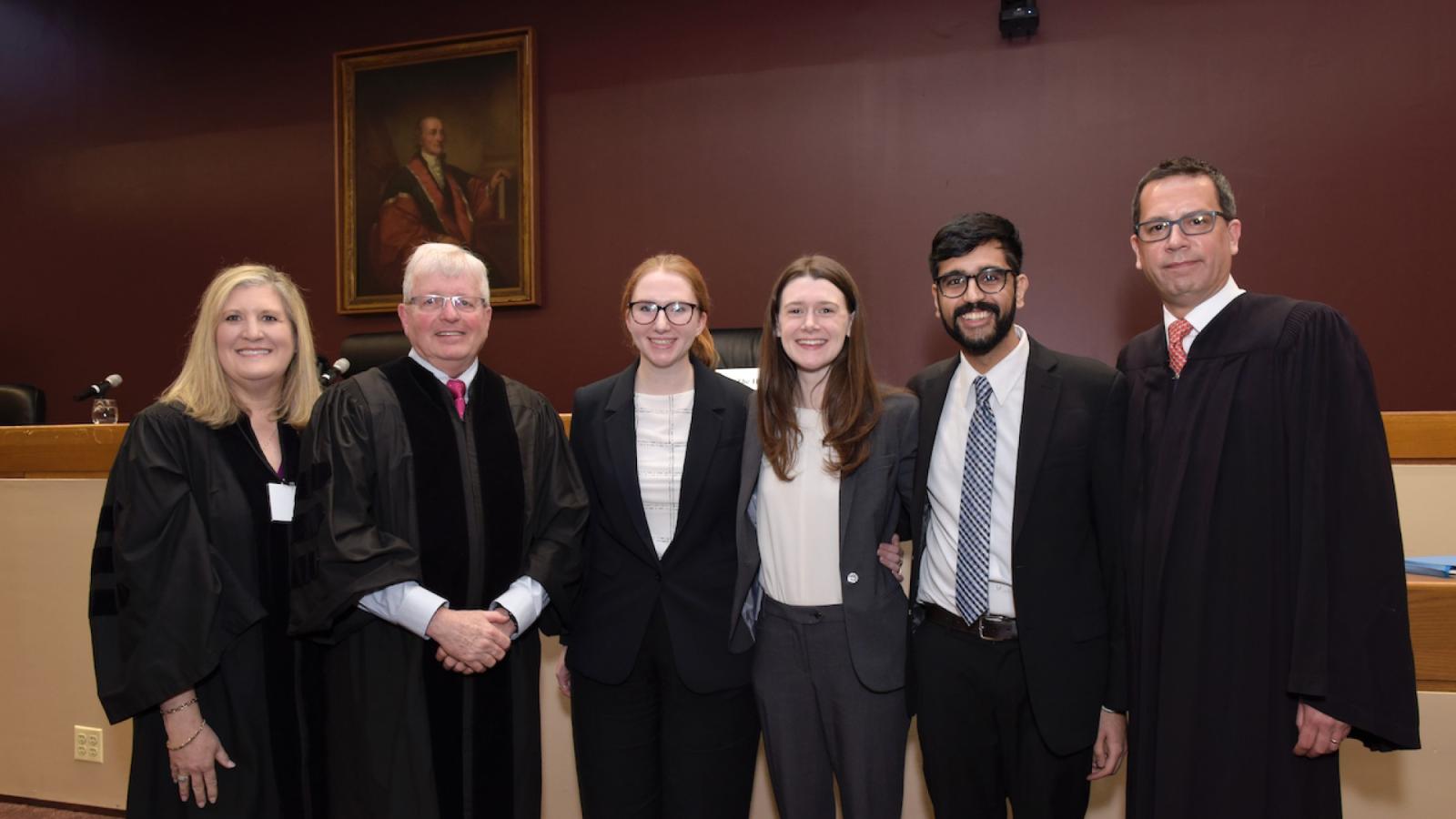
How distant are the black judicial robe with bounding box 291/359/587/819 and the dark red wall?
3.51 m

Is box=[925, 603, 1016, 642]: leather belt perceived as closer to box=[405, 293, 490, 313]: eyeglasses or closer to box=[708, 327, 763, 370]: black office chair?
box=[405, 293, 490, 313]: eyeglasses

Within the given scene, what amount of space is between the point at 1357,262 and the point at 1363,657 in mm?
4023

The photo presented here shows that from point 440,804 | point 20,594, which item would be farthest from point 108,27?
point 440,804

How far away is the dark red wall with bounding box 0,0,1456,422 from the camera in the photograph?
470 centimetres

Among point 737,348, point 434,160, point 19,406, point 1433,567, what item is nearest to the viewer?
point 1433,567

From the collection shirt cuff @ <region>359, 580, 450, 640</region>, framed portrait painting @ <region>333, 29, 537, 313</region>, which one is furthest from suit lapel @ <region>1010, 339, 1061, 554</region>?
framed portrait painting @ <region>333, 29, 537, 313</region>

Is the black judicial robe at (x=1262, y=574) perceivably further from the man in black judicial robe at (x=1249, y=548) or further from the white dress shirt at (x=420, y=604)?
the white dress shirt at (x=420, y=604)

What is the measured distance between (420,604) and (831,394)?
106 centimetres

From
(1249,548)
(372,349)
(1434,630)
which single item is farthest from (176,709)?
(372,349)

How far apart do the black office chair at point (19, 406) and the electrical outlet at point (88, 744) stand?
2.65 m

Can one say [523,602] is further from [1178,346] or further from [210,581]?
[1178,346]

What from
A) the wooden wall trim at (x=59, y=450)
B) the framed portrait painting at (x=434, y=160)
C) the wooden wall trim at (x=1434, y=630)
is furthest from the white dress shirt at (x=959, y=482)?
the framed portrait painting at (x=434, y=160)

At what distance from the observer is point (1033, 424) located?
1.92 meters

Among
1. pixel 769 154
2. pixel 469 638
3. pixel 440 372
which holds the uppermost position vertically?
pixel 769 154
